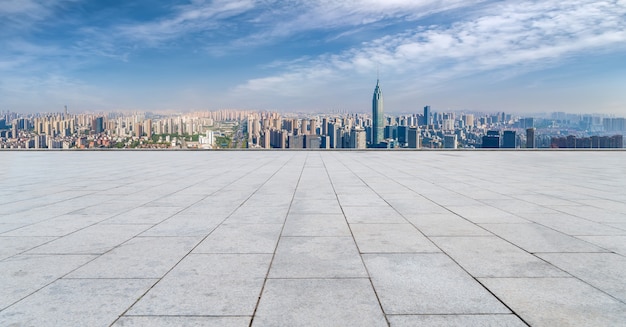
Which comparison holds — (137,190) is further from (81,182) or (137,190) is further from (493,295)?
(493,295)

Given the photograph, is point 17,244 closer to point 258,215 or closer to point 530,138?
point 258,215

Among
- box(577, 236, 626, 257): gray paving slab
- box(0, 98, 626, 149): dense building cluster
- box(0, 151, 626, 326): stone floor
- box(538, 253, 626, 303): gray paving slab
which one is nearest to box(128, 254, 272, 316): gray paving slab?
box(0, 151, 626, 326): stone floor

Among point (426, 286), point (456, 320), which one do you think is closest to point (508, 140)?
point (426, 286)

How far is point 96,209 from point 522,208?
10107 mm

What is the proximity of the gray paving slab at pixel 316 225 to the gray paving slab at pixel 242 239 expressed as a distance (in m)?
0.28

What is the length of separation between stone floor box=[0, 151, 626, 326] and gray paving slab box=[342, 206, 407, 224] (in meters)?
0.05

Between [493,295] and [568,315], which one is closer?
[568,315]

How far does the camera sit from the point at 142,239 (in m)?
6.61

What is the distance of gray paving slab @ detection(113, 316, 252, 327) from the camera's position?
12.0 ft

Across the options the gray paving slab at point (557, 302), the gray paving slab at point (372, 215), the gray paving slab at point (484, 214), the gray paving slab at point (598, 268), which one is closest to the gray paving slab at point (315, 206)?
the gray paving slab at point (372, 215)

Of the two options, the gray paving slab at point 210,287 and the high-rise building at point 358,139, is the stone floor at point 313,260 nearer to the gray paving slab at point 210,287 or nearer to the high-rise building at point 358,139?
the gray paving slab at point 210,287

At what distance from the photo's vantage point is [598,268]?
205 inches

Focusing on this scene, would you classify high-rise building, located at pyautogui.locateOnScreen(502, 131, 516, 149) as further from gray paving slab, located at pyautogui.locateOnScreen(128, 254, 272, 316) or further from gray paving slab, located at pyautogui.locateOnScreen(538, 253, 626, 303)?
gray paving slab, located at pyautogui.locateOnScreen(128, 254, 272, 316)

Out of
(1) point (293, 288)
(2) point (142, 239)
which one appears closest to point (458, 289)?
(1) point (293, 288)
